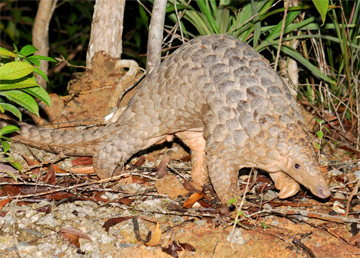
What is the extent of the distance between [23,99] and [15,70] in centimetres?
25

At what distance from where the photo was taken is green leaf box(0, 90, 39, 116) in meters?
2.90

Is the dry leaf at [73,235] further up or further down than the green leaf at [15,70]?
further down

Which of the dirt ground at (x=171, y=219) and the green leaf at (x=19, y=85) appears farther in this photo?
the green leaf at (x=19, y=85)

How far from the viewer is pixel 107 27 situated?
436 cm

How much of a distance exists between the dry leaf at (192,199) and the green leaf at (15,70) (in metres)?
1.42

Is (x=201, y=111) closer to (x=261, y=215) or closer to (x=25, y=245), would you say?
(x=261, y=215)

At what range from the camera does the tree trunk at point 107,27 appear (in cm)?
431

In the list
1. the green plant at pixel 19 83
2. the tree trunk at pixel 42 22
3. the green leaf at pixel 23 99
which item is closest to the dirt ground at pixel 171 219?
the green plant at pixel 19 83

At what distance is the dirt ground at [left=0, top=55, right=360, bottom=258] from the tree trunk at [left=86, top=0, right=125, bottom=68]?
1.34m

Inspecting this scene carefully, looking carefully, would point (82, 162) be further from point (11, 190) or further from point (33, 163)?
point (11, 190)

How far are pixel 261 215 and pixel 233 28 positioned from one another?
1719mm

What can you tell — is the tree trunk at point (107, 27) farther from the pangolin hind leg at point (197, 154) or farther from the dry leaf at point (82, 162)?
the pangolin hind leg at point (197, 154)

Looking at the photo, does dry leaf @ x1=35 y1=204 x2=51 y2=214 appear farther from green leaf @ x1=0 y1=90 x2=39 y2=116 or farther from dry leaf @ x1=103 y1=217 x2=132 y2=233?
green leaf @ x1=0 y1=90 x2=39 y2=116

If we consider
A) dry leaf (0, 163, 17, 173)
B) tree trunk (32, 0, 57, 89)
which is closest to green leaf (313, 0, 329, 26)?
dry leaf (0, 163, 17, 173)
